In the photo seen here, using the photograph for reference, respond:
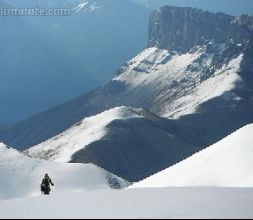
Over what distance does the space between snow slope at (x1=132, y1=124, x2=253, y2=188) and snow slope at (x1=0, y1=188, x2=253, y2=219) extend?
15.8 m

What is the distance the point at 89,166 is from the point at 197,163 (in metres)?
69.9

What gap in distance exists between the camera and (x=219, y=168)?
5719 centimetres

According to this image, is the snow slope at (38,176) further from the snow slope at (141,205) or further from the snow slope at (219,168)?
the snow slope at (141,205)

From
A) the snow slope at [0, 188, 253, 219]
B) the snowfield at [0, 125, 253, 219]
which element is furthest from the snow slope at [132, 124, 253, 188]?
the snow slope at [0, 188, 253, 219]

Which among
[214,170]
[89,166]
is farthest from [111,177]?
[214,170]

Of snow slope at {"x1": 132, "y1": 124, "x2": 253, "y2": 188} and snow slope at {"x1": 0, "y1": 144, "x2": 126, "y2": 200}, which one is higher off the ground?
snow slope at {"x1": 0, "y1": 144, "x2": 126, "y2": 200}

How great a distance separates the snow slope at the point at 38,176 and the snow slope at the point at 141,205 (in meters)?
76.1

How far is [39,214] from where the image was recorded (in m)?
28.6

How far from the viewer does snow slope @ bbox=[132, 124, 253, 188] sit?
5355cm

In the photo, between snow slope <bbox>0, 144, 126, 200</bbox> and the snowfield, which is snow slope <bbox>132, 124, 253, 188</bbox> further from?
snow slope <bbox>0, 144, 126, 200</bbox>

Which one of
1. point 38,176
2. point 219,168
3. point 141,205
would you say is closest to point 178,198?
point 141,205

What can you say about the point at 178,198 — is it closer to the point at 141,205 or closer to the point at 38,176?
the point at 141,205

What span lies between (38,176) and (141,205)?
97277 mm

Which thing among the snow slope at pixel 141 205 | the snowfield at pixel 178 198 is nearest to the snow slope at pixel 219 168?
the snowfield at pixel 178 198
